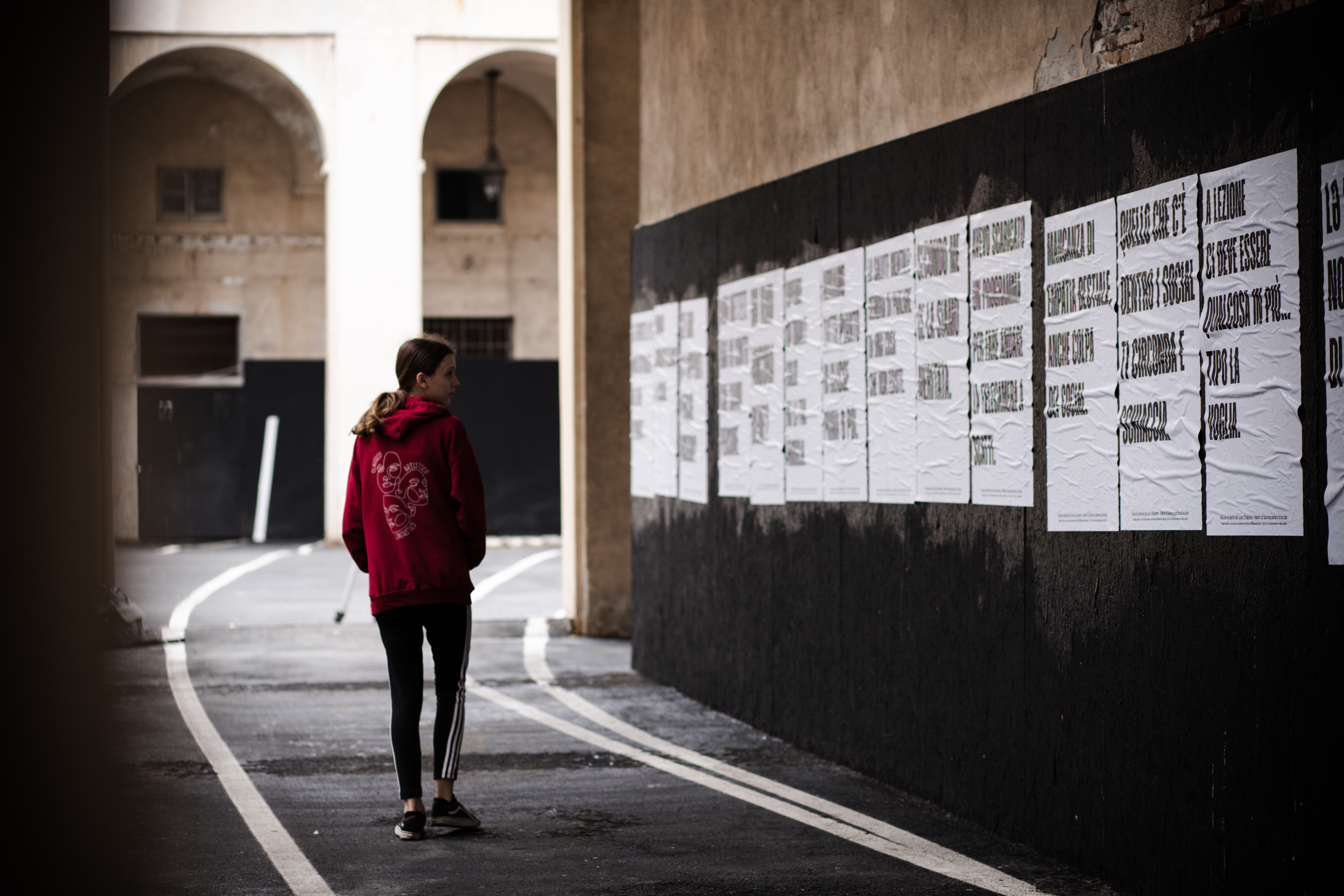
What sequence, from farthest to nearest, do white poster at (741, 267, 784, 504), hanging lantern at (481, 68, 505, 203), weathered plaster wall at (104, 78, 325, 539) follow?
1. weathered plaster wall at (104, 78, 325, 539)
2. hanging lantern at (481, 68, 505, 203)
3. white poster at (741, 267, 784, 504)

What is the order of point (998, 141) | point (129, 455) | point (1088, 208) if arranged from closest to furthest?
point (1088, 208)
point (998, 141)
point (129, 455)

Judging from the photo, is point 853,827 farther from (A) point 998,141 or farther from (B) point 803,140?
(B) point 803,140

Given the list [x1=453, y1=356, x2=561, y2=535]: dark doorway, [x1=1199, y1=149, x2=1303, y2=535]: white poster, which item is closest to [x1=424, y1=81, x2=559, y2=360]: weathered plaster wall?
[x1=453, y1=356, x2=561, y2=535]: dark doorway

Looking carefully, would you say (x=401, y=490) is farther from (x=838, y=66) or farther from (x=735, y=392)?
(x=735, y=392)

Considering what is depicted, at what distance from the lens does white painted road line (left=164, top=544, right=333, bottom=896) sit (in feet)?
19.5

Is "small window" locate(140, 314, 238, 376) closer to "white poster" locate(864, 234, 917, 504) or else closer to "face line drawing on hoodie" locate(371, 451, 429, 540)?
"white poster" locate(864, 234, 917, 504)

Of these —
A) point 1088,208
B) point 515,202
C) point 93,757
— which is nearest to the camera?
point 93,757

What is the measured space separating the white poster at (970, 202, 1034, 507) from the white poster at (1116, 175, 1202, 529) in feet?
2.31

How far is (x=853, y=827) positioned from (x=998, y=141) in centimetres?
302

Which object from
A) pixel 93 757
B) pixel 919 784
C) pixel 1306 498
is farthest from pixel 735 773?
pixel 93 757

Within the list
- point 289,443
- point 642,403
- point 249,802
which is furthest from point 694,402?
point 289,443

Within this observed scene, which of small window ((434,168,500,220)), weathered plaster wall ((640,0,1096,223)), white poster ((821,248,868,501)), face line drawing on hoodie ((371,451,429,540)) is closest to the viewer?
face line drawing on hoodie ((371,451,429,540))

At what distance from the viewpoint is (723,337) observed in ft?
32.8

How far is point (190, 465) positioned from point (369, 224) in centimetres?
613
